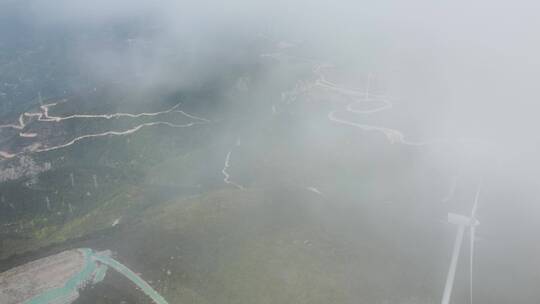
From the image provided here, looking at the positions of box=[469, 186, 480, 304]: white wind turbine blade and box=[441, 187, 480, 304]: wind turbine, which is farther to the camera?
box=[469, 186, 480, 304]: white wind turbine blade

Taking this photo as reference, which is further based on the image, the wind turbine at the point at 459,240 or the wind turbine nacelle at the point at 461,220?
the wind turbine nacelle at the point at 461,220

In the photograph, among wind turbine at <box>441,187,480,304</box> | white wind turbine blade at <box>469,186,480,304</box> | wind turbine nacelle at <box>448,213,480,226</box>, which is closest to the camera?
wind turbine at <box>441,187,480,304</box>

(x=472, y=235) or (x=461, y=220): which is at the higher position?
(x=472, y=235)

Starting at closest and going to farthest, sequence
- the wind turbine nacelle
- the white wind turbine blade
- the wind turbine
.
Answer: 1. the wind turbine
2. the white wind turbine blade
3. the wind turbine nacelle

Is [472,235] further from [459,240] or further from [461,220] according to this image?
[461,220]

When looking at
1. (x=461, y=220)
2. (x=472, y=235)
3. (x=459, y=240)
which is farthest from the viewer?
(x=461, y=220)

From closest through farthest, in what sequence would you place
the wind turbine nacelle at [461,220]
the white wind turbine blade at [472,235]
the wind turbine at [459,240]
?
1. the wind turbine at [459,240]
2. the white wind turbine blade at [472,235]
3. the wind turbine nacelle at [461,220]

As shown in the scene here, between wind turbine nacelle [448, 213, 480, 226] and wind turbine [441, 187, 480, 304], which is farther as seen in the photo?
wind turbine nacelle [448, 213, 480, 226]

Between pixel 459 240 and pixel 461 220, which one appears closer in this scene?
pixel 459 240

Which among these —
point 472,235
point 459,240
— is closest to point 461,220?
point 472,235
